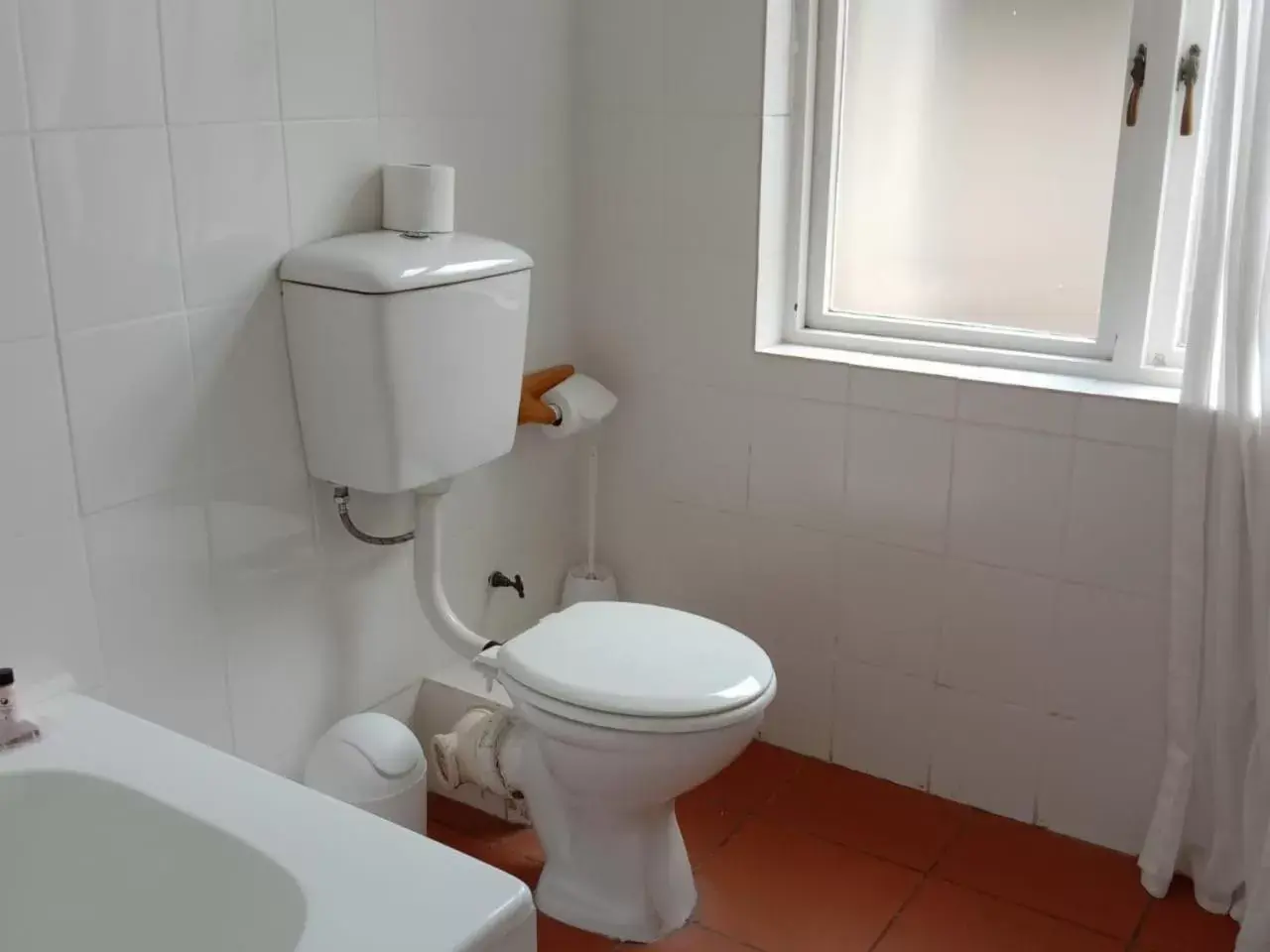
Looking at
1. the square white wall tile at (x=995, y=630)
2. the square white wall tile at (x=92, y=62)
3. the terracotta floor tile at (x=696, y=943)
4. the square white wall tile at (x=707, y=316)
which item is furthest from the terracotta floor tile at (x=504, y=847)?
the square white wall tile at (x=92, y=62)

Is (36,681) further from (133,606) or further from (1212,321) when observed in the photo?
(1212,321)

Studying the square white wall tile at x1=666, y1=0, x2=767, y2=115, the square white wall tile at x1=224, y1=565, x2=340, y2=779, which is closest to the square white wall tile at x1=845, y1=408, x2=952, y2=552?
the square white wall tile at x1=666, y1=0, x2=767, y2=115

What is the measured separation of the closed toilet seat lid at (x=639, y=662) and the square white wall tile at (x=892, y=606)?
16.3 inches

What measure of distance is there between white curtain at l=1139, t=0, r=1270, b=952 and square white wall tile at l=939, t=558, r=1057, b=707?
0.24m

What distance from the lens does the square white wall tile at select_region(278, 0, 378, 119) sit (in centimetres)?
177

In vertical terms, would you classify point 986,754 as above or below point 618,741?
below

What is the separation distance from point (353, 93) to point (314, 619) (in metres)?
0.82

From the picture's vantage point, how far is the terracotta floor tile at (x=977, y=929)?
6.18 feet

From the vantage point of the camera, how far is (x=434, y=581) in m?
2.09

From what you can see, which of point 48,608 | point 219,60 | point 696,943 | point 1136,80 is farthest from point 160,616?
point 1136,80

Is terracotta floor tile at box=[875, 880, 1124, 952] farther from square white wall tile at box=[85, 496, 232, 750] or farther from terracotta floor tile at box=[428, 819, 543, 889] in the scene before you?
square white wall tile at box=[85, 496, 232, 750]

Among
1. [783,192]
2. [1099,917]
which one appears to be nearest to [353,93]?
[783,192]

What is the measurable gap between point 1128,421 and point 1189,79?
0.53 meters

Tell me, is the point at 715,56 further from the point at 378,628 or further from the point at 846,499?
Answer: the point at 378,628
